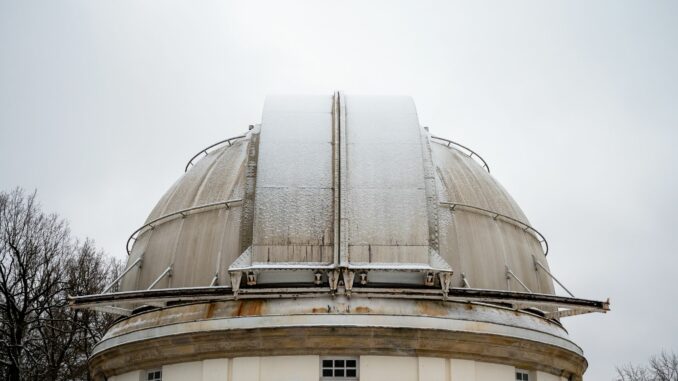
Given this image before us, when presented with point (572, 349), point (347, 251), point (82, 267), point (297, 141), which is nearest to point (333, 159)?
point (297, 141)

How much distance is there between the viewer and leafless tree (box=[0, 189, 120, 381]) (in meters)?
34.9

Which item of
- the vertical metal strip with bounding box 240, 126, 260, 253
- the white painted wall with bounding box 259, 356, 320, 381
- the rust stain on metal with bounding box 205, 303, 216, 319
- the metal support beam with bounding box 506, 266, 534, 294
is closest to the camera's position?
the white painted wall with bounding box 259, 356, 320, 381

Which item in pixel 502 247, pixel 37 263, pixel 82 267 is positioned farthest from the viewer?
pixel 82 267

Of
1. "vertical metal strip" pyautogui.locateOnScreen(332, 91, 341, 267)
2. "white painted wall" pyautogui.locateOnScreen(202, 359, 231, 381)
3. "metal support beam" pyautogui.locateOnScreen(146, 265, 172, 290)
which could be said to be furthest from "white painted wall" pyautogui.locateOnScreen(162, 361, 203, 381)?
"vertical metal strip" pyautogui.locateOnScreen(332, 91, 341, 267)

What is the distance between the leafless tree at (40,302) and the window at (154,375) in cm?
1645

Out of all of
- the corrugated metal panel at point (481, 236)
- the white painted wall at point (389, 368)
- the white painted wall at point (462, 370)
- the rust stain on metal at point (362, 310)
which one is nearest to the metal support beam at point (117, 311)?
the rust stain on metal at point (362, 310)

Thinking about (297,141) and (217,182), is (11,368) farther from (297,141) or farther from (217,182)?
(297,141)

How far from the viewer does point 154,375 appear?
18953 millimetres

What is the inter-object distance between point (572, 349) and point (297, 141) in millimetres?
8167

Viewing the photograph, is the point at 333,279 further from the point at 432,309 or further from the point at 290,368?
the point at 432,309

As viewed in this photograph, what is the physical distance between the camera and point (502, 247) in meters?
20.5

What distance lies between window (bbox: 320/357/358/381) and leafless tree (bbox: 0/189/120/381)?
19.7m

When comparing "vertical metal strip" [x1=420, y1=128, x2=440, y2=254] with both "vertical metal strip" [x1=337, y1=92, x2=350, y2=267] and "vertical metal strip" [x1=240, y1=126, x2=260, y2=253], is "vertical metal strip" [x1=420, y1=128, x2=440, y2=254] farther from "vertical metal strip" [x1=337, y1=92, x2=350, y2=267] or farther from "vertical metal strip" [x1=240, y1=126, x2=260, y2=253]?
"vertical metal strip" [x1=240, y1=126, x2=260, y2=253]

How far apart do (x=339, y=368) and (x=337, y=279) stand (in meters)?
1.87
